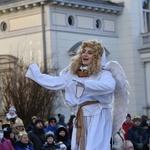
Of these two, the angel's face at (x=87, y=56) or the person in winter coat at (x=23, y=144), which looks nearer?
the angel's face at (x=87, y=56)

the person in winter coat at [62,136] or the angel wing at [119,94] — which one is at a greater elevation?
the angel wing at [119,94]

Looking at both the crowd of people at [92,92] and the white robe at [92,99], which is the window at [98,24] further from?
the white robe at [92,99]

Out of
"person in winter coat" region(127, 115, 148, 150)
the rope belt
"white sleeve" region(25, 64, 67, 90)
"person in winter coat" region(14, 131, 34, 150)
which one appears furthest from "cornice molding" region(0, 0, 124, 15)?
the rope belt

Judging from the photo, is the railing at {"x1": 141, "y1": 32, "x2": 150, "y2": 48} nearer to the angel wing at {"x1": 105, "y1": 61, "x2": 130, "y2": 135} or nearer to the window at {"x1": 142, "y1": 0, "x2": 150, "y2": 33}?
the window at {"x1": 142, "y1": 0, "x2": 150, "y2": 33}

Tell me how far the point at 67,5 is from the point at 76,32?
1.44m

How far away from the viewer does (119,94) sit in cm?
809

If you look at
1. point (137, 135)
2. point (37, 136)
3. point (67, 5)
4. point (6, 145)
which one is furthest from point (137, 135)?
point (67, 5)

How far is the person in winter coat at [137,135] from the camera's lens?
55.4ft

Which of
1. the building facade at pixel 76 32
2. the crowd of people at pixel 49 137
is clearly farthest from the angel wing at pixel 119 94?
→ the building facade at pixel 76 32

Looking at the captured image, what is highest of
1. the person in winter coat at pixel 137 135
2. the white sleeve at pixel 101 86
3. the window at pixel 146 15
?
the window at pixel 146 15

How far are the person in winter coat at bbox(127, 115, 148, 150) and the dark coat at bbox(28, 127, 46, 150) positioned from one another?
10.1ft

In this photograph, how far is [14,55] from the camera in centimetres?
3047

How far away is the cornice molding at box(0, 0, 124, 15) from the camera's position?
2978cm

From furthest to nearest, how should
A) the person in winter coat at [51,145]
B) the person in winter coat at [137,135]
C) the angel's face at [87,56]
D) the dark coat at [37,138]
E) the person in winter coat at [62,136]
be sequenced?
1. the person in winter coat at [137,135]
2. the dark coat at [37,138]
3. the person in winter coat at [62,136]
4. the person in winter coat at [51,145]
5. the angel's face at [87,56]
